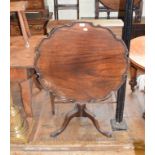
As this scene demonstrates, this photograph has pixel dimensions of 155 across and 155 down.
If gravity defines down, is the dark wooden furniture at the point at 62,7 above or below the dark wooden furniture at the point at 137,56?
above

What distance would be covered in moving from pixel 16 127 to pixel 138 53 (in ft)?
3.78

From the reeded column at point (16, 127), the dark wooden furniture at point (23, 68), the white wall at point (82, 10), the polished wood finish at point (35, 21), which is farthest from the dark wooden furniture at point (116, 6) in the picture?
the reeded column at point (16, 127)

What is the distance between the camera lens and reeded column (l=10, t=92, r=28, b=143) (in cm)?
207

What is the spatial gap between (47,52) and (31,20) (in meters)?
1.83

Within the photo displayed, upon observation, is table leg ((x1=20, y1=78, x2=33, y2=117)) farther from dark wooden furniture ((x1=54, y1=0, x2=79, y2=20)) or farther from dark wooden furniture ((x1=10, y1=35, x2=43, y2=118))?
dark wooden furniture ((x1=54, y1=0, x2=79, y2=20))

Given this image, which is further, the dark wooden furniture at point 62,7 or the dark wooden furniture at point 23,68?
the dark wooden furniture at point 62,7

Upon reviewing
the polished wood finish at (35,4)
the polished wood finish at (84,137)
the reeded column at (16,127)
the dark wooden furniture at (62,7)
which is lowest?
the polished wood finish at (84,137)

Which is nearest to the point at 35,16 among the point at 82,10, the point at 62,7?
the point at 62,7

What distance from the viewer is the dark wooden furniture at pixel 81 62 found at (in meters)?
1.79

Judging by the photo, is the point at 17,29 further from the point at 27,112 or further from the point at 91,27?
the point at 91,27

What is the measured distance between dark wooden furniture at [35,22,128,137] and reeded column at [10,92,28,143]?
1.18 ft

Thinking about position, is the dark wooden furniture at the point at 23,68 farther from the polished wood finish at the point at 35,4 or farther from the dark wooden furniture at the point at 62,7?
the dark wooden furniture at the point at 62,7

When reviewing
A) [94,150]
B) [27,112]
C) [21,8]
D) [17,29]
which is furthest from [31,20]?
[94,150]

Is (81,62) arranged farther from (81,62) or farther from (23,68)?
(23,68)
